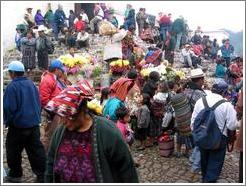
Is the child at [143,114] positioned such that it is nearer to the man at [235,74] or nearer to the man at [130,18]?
the man at [235,74]

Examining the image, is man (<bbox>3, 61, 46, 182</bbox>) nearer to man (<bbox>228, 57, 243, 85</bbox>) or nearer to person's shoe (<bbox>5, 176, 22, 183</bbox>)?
person's shoe (<bbox>5, 176, 22, 183</bbox>)

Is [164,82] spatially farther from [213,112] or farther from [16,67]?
[16,67]

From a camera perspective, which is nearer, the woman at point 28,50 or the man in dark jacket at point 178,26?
the woman at point 28,50

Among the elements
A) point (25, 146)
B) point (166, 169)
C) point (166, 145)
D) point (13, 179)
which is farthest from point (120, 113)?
point (13, 179)

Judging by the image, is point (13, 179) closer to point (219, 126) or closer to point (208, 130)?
point (208, 130)

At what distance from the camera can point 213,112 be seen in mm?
5855

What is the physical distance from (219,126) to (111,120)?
173 cm

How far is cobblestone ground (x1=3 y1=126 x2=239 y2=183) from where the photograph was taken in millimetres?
6848

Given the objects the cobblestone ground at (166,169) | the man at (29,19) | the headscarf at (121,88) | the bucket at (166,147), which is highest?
the man at (29,19)

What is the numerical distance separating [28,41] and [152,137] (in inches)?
306

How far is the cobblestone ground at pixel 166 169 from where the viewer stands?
685cm

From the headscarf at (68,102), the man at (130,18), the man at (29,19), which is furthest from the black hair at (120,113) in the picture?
the man at (130,18)

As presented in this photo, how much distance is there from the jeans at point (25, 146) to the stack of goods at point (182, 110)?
238 cm

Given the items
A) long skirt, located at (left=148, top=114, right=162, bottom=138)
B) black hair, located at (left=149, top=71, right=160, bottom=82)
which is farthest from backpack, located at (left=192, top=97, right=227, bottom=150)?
black hair, located at (left=149, top=71, right=160, bottom=82)
